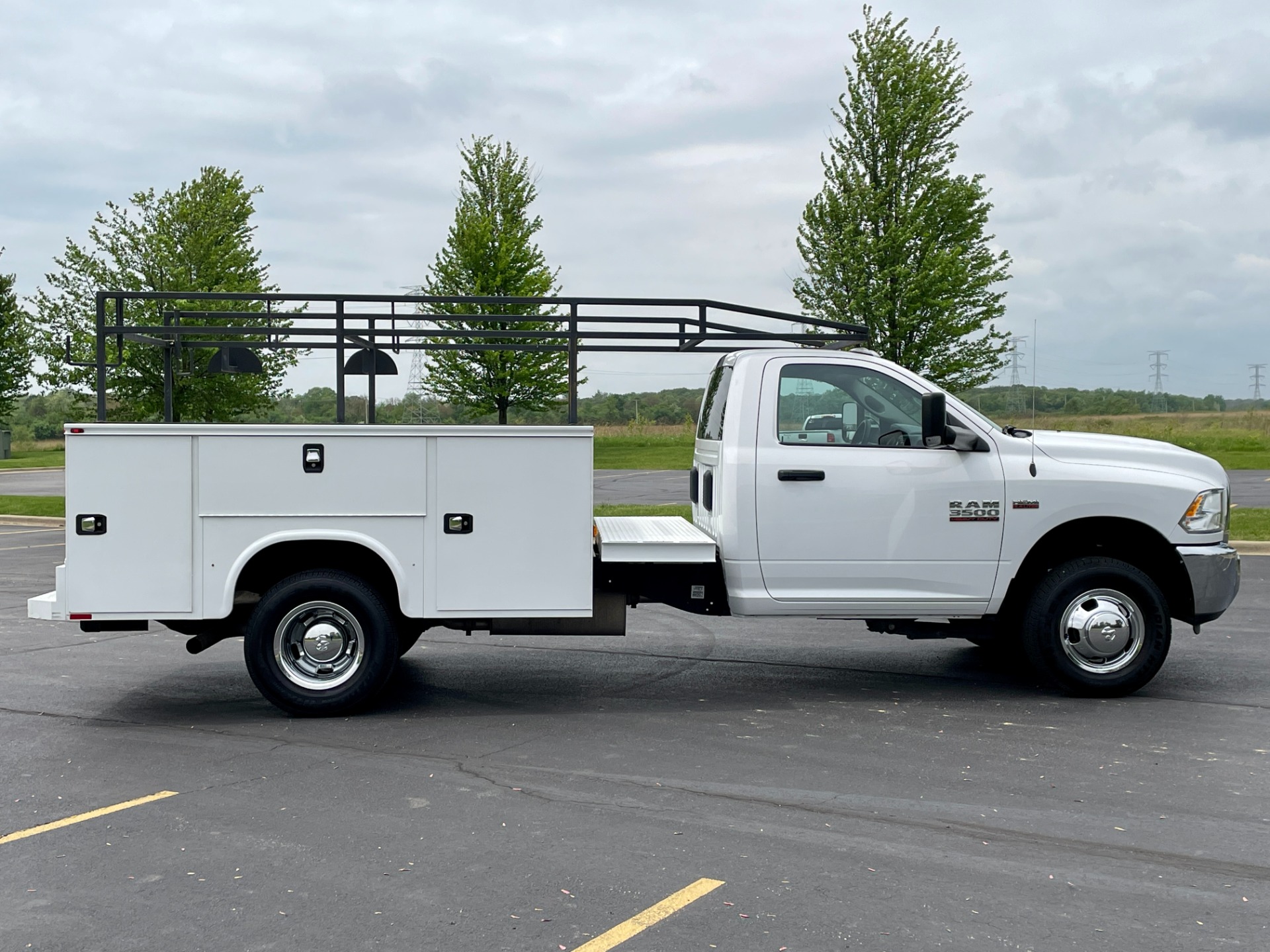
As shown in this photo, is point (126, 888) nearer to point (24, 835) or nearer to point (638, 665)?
point (24, 835)

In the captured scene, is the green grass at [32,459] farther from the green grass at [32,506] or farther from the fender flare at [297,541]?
the fender flare at [297,541]

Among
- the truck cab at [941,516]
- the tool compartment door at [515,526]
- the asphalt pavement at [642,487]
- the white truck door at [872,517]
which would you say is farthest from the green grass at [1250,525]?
the tool compartment door at [515,526]

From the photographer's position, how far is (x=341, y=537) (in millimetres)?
7004

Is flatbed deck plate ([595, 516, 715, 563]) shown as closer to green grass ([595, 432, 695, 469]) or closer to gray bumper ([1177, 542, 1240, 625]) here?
gray bumper ([1177, 542, 1240, 625])

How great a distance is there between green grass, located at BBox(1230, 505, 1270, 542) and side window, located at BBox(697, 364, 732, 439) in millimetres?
9775

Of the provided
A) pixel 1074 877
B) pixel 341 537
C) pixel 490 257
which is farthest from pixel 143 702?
pixel 490 257

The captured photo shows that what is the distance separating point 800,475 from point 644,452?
34.8 meters

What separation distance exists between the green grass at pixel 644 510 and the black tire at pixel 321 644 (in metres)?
10.4

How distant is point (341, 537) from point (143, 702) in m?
1.90

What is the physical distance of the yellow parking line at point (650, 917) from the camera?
4031 mm

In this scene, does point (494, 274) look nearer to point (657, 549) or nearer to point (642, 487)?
point (642, 487)

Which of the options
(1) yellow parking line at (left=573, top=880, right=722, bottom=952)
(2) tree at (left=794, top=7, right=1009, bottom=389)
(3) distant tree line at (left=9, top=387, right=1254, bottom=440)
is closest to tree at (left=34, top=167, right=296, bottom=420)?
(3) distant tree line at (left=9, top=387, right=1254, bottom=440)

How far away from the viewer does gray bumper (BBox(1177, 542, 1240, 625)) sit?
7582mm

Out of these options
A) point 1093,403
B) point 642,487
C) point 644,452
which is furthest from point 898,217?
point 1093,403
